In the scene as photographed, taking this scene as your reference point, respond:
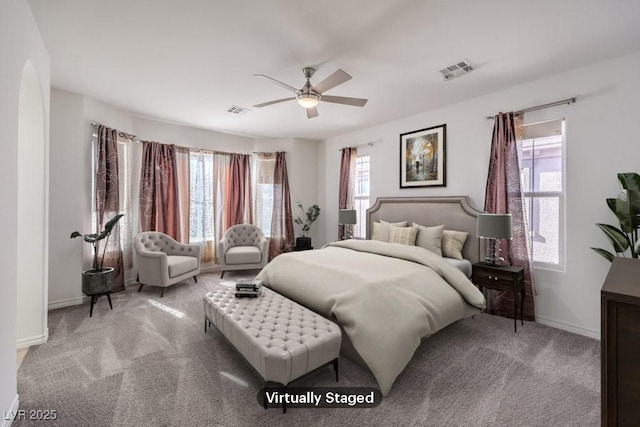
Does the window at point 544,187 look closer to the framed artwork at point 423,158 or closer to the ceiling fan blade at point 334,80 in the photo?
the framed artwork at point 423,158

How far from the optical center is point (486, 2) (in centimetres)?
204

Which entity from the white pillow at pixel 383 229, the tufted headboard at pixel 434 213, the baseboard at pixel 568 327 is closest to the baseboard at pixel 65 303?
the white pillow at pixel 383 229

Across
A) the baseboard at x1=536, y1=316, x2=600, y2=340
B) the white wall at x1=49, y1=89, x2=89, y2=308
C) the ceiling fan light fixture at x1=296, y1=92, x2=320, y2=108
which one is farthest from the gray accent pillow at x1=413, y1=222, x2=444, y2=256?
the white wall at x1=49, y1=89, x2=89, y2=308

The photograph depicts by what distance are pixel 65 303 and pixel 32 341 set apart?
3.90 ft

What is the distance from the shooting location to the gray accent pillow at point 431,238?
152 inches

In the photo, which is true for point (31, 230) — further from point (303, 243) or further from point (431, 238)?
point (431, 238)

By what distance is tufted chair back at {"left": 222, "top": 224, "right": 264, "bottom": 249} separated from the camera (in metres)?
5.51

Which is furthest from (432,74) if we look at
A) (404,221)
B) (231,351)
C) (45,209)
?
(45,209)

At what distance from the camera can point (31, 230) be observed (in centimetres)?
266

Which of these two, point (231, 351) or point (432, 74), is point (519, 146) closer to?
point (432, 74)

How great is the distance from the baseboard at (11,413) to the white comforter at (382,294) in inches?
80.0

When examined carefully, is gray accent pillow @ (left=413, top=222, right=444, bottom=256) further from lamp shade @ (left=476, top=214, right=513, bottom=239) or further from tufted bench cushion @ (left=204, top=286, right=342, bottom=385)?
tufted bench cushion @ (left=204, top=286, right=342, bottom=385)

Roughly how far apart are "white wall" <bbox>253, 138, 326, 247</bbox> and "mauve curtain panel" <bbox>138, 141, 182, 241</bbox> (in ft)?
6.12

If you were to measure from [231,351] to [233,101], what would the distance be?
10.6ft
